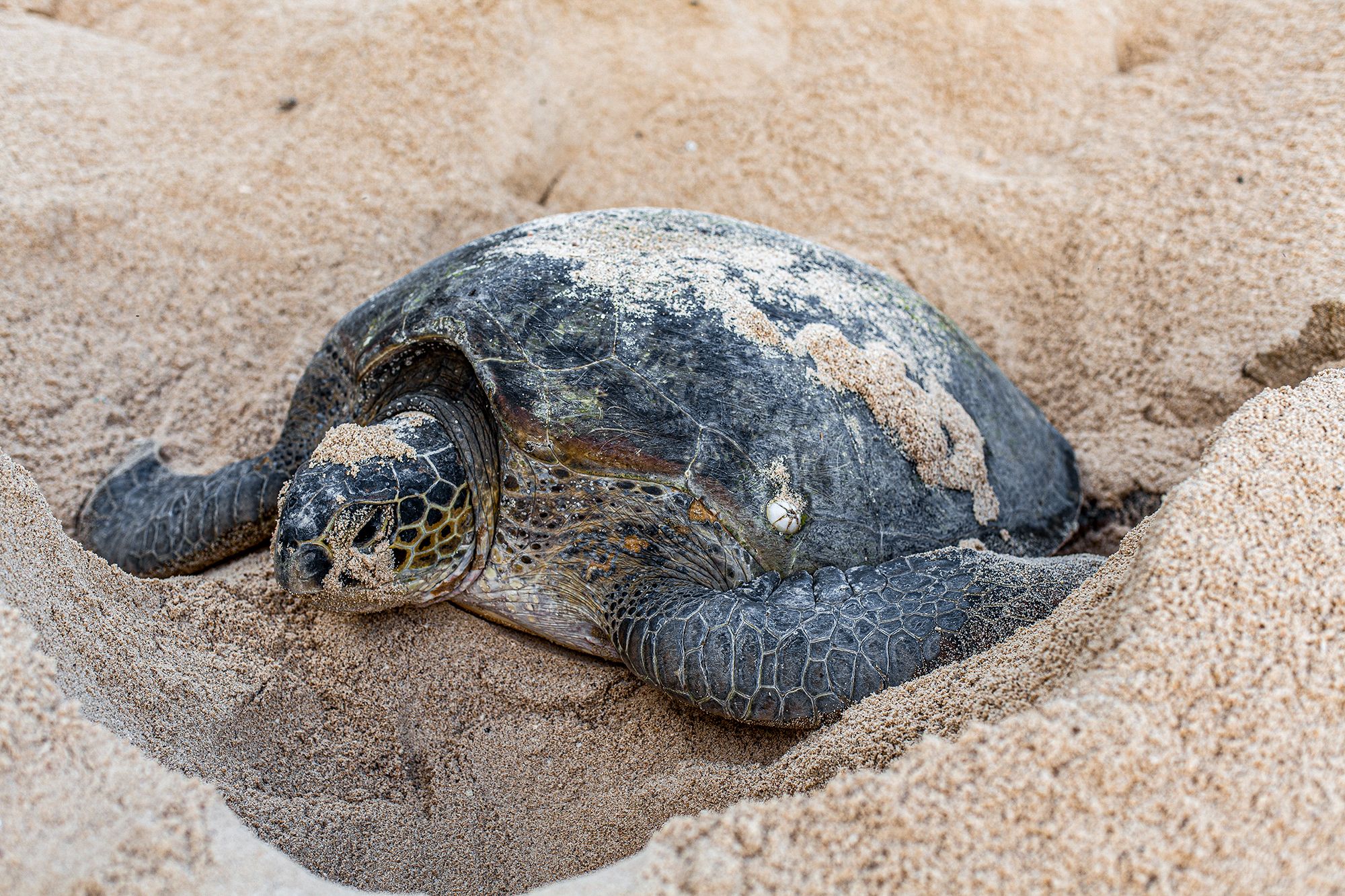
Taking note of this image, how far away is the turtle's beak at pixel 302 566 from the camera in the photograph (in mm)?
1701

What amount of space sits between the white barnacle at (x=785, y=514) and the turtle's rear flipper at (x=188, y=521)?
120 cm

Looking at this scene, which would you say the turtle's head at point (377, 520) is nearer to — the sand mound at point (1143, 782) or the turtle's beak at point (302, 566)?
the turtle's beak at point (302, 566)

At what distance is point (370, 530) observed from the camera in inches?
69.2

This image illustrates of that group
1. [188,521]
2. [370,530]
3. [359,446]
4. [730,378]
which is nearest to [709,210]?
[730,378]

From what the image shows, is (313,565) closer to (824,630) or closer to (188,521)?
(188,521)

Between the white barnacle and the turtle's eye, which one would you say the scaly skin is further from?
the white barnacle

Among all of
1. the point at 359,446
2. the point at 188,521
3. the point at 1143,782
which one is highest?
the point at 1143,782

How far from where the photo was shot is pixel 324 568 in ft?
5.64

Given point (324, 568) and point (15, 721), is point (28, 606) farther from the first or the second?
point (324, 568)

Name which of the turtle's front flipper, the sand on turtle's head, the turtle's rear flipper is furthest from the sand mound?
the turtle's rear flipper

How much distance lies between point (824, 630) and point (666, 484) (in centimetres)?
43

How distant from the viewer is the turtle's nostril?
170cm

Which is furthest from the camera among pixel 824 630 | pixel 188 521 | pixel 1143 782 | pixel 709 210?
pixel 709 210

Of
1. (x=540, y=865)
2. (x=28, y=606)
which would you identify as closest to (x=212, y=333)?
(x=28, y=606)
